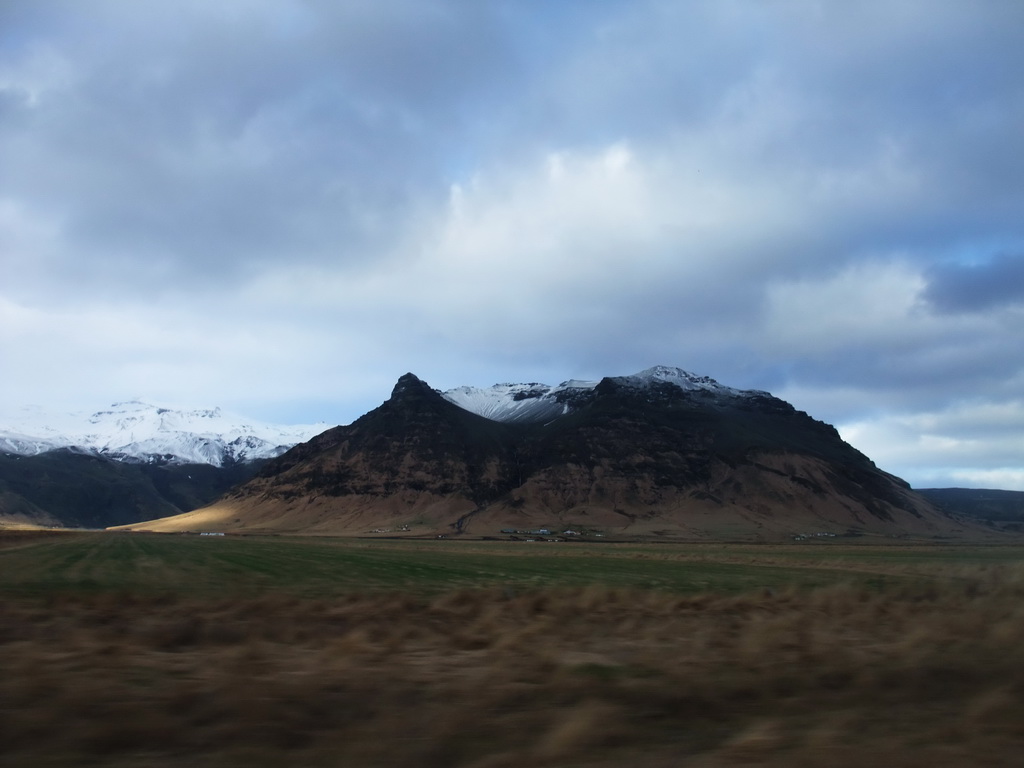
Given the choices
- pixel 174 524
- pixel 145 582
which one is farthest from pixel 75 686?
pixel 174 524

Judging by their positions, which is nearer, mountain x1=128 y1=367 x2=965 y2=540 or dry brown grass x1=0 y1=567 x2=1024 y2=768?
dry brown grass x1=0 y1=567 x2=1024 y2=768

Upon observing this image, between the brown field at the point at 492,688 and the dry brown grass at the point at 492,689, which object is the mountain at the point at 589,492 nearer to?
the brown field at the point at 492,688

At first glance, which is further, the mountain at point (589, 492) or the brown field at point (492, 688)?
the mountain at point (589, 492)

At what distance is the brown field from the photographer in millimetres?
6805

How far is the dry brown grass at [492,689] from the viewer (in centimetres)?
680

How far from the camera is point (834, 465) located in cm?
18925

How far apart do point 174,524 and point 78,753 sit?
196 metres

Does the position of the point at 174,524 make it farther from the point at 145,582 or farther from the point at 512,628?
the point at 512,628

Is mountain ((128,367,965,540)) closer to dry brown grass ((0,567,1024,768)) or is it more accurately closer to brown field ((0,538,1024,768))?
brown field ((0,538,1024,768))

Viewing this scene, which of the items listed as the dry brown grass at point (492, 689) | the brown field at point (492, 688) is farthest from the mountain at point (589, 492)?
the dry brown grass at point (492, 689)

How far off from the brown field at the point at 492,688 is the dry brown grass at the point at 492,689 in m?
0.03

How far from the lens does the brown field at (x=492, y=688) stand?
22.3 feet

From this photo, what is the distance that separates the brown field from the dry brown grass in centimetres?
3

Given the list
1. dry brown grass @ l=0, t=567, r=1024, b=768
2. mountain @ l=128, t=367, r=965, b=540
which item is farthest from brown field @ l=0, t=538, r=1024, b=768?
mountain @ l=128, t=367, r=965, b=540
